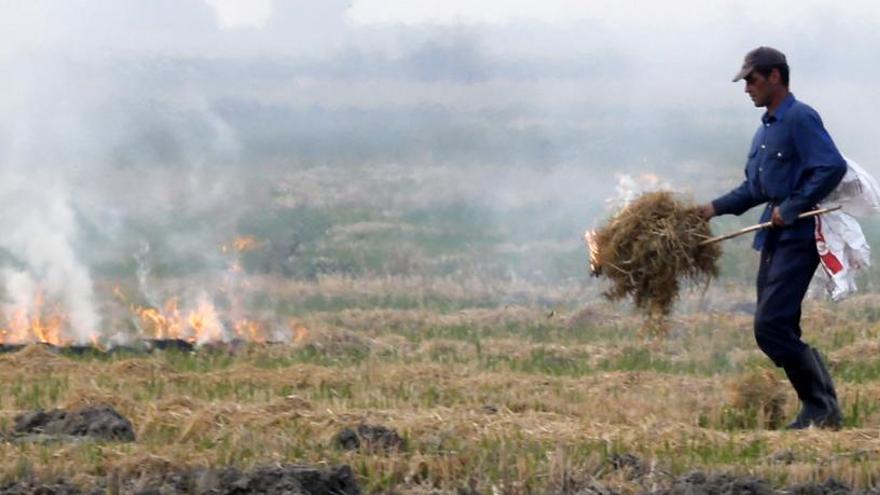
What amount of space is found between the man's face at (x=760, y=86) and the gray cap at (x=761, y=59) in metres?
0.04

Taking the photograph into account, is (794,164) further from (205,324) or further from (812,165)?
(205,324)

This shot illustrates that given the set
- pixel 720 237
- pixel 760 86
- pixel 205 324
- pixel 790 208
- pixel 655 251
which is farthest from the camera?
pixel 205 324

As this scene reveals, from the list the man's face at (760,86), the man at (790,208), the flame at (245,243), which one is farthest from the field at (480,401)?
the flame at (245,243)

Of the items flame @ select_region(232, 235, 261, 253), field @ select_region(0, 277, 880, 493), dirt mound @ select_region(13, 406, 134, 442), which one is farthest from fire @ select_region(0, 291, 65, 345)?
dirt mound @ select_region(13, 406, 134, 442)

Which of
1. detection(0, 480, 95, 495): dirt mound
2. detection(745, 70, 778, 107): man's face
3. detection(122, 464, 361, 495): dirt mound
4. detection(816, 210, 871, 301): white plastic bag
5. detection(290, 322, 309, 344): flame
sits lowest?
detection(0, 480, 95, 495): dirt mound

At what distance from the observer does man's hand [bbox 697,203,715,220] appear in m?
10.1

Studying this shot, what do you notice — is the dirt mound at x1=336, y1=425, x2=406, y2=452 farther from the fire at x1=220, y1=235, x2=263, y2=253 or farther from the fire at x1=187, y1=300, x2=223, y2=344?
the fire at x1=220, y1=235, x2=263, y2=253

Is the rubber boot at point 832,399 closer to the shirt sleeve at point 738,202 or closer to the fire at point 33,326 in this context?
the shirt sleeve at point 738,202

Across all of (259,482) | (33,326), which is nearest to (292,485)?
(259,482)

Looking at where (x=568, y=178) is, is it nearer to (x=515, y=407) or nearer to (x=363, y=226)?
(x=363, y=226)

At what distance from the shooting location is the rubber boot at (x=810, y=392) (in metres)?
9.56

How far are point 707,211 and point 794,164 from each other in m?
0.67

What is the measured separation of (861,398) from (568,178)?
22481 mm

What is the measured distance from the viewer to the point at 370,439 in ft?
27.7
